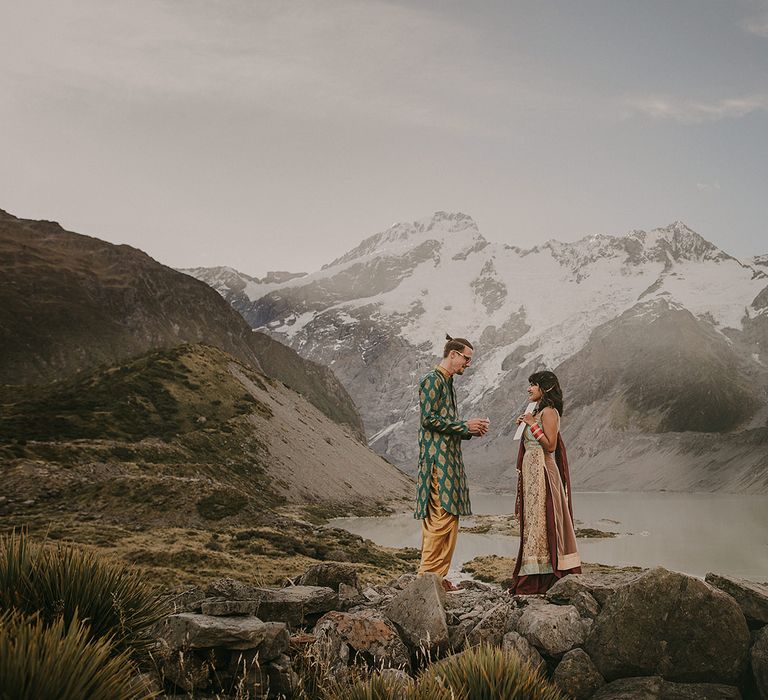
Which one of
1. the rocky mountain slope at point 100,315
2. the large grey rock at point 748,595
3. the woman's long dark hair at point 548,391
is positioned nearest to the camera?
the large grey rock at point 748,595

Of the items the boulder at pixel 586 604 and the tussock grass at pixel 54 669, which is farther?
the boulder at pixel 586 604

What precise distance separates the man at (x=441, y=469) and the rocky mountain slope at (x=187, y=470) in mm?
9173

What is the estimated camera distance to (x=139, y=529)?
33250 mm

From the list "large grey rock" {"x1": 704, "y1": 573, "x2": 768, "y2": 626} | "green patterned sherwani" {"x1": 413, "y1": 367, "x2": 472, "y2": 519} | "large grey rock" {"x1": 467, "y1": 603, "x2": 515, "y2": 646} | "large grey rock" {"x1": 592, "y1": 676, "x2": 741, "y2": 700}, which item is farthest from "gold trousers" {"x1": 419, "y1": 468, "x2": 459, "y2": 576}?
"large grey rock" {"x1": 704, "y1": 573, "x2": 768, "y2": 626}

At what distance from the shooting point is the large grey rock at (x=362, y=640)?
778 cm

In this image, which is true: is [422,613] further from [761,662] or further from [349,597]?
[761,662]

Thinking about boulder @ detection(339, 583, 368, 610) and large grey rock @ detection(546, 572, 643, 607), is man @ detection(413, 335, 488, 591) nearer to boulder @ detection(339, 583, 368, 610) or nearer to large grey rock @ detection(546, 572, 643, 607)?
boulder @ detection(339, 583, 368, 610)

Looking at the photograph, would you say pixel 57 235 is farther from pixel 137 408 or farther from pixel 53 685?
pixel 53 685

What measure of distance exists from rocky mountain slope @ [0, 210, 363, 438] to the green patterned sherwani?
361 feet

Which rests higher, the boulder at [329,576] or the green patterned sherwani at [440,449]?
Result: the green patterned sherwani at [440,449]

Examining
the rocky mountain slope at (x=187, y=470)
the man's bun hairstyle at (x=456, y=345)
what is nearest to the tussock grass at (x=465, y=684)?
the man's bun hairstyle at (x=456, y=345)

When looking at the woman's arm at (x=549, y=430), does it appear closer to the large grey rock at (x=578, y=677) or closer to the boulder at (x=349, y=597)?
the large grey rock at (x=578, y=677)

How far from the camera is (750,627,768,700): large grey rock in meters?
7.54

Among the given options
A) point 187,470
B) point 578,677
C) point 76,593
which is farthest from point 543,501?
point 187,470
